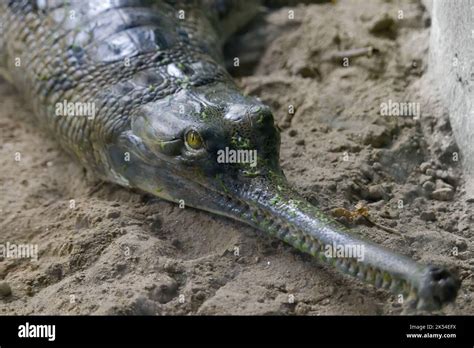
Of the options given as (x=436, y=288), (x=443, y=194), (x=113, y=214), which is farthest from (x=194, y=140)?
(x=436, y=288)

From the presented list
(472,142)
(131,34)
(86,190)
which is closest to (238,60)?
(131,34)

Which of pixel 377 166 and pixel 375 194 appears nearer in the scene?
pixel 375 194

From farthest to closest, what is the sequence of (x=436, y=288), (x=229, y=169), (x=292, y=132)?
(x=292, y=132) → (x=229, y=169) → (x=436, y=288)

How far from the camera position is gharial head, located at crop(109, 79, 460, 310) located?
12.5 ft

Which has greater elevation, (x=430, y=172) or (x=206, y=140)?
(x=206, y=140)

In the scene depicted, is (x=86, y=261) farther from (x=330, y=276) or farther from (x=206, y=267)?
(x=330, y=276)

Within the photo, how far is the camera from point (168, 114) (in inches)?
179

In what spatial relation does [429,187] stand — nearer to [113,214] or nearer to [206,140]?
[206,140]

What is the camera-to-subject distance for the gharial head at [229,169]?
151 inches

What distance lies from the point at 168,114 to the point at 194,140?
0.27m

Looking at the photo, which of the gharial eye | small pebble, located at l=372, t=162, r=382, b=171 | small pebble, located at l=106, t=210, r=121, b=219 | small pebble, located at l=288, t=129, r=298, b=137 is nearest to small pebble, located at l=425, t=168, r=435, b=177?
small pebble, located at l=372, t=162, r=382, b=171

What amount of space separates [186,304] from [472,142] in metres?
1.90

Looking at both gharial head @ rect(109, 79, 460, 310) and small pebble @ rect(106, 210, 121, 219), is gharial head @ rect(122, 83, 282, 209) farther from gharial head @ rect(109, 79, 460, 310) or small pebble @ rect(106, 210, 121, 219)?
small pebble @ rect(106, 210, 121, 219)
